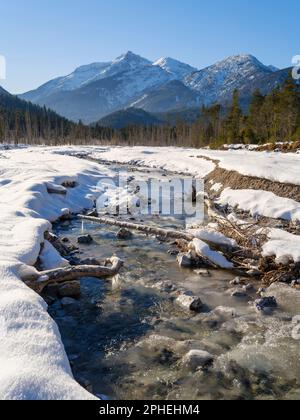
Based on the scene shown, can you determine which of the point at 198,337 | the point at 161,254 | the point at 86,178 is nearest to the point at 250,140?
the point at 86,178

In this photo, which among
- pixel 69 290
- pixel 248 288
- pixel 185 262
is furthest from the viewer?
pixel 185 262

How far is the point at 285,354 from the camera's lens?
21.0 ft

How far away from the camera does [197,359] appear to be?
6.18 m

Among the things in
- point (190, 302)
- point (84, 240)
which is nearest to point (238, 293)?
point (190, 302)

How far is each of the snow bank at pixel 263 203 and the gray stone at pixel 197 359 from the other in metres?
9.59

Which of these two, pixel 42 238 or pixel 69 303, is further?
pixel 42 238

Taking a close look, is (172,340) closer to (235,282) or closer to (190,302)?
(190,302)

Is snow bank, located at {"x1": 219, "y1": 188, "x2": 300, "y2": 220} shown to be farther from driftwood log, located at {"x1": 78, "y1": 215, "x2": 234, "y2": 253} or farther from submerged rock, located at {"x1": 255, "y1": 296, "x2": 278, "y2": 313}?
submerged rock, located at {"x1": 255, "y1": 296, "x2": 278, "y2": 313}

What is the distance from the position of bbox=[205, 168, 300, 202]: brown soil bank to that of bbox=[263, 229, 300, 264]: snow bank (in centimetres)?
629

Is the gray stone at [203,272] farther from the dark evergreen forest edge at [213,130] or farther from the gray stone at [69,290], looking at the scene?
the dark evergreen forest edge at [213,130]

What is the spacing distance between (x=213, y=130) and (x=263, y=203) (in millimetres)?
86141

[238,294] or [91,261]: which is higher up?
[91,261]

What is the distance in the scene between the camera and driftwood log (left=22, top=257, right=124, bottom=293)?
758 cm

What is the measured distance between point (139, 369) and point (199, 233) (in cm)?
609
